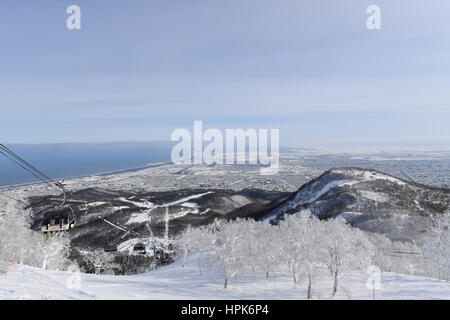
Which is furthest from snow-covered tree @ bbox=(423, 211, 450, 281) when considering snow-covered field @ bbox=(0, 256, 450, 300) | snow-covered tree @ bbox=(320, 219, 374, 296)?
snow-covered tree @ bbox=(320, 219, 374, 296)

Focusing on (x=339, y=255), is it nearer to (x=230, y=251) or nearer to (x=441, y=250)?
(x=230, y=251)

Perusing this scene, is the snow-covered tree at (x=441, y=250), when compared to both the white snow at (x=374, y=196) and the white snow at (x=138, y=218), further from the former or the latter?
the white snow at (x=138, y=218)

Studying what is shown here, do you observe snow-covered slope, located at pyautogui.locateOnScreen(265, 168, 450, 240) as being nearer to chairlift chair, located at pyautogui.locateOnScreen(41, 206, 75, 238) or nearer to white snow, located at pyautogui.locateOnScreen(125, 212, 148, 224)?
white snow, located at pyautogui.locateOnScreen(125, 212, 148, 224)

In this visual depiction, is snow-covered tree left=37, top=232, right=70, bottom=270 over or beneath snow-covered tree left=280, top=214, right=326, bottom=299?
beneath

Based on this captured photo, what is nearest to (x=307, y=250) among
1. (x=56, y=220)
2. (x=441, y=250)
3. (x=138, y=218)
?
(x=441, y=250)

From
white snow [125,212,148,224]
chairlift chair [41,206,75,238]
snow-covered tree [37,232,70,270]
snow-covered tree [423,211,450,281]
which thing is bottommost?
white snow [125,212,148,224]

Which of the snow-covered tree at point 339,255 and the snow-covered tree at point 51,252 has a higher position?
the snow-covered tree at point 339,255

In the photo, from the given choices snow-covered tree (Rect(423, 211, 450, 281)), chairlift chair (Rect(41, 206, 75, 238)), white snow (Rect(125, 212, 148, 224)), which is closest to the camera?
chairlift chair (Rect(41, 206, 75, 238))

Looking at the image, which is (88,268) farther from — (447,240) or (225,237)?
(447,240)

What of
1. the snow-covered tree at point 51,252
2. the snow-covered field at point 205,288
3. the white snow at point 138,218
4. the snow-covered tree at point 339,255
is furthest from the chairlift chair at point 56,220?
the white snow at point 138,218
